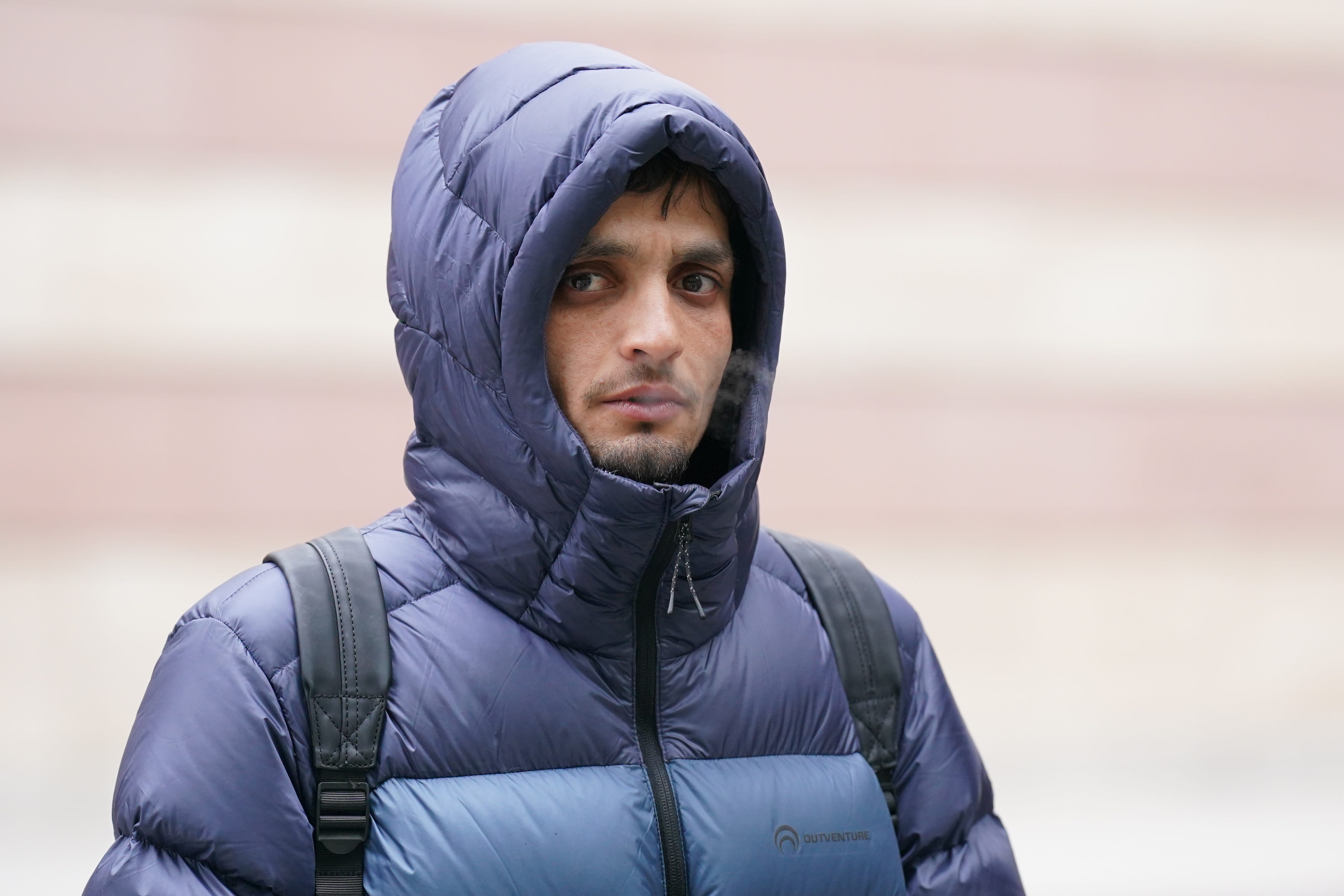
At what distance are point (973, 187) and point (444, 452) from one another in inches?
121

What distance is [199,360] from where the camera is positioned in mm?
3711

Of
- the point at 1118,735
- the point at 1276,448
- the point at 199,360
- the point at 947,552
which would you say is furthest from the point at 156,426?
the point at 1276,448

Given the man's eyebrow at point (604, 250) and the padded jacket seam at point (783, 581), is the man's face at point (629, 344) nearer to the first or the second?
the man's eyebrow at point (604, 250)

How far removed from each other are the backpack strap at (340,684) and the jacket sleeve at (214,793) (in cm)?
3

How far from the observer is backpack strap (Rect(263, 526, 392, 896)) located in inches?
54.8

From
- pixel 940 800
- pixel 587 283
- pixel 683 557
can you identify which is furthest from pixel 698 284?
pixel 940 800

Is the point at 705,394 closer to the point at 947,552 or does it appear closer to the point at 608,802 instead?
the point at 608,802

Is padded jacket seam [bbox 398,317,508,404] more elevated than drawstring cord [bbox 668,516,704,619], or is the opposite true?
padded jacket seam [bbox 398,317,508,404]

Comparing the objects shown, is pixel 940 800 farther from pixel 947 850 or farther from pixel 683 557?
pixel 683 557

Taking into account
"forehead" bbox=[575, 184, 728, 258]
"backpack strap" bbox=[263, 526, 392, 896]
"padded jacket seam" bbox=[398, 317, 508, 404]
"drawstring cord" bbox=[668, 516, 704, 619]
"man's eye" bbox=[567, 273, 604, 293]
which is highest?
"forehead" bbox=[575, 184, 728, 258]

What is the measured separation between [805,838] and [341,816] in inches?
21.9

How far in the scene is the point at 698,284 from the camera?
5.68ft

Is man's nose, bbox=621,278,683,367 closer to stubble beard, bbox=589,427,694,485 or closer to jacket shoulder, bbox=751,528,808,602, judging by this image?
stubble beard, bbox=589,427,694,485

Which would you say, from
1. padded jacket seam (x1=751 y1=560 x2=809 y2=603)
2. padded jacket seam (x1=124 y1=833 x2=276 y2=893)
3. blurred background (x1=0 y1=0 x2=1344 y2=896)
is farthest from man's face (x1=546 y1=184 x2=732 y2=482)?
blurred background (x1=0 y1=0 x2=1344 y2=896)
